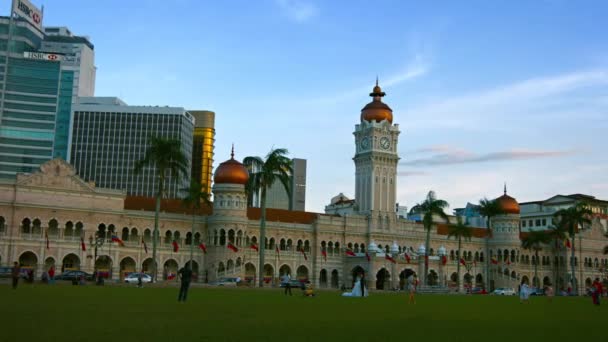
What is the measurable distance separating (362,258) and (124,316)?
7032 centimetres

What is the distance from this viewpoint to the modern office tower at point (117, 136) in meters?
167

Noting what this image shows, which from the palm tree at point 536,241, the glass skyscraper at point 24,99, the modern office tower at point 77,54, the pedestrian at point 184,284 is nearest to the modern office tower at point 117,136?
the modern office tower at point 77,54

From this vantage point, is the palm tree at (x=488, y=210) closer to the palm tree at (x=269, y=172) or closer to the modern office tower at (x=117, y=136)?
the palm tree at (x=269, y=172)

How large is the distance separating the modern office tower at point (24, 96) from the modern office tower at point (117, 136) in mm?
19765

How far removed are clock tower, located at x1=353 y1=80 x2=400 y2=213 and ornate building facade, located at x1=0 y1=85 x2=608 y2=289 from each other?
0.48 feet

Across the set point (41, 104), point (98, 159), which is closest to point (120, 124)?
point (98, 159)

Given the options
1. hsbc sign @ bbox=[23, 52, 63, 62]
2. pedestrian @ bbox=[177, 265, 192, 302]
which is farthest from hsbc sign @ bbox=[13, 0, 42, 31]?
pedestrian @ bbox=[177, 265, 192, 302]

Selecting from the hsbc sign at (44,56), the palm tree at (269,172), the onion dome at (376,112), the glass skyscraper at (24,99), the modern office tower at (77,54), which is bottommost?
the palm tree at (269,172)

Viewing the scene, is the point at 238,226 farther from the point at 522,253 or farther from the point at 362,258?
the point at 522,253

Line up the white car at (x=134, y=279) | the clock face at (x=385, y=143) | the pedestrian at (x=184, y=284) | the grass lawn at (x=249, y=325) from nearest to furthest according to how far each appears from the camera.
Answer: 1. the grass lawn at (x=249, y=325)
2. the pedestrian at (x=184, y=284)
3. the white car at (x=134, y=279)
4. the clock face at (x=385, y=143)

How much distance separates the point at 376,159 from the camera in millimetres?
96625

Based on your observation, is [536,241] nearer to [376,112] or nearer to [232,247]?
[376,112]

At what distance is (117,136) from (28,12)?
33.9 meters

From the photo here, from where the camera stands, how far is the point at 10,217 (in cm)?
7081
